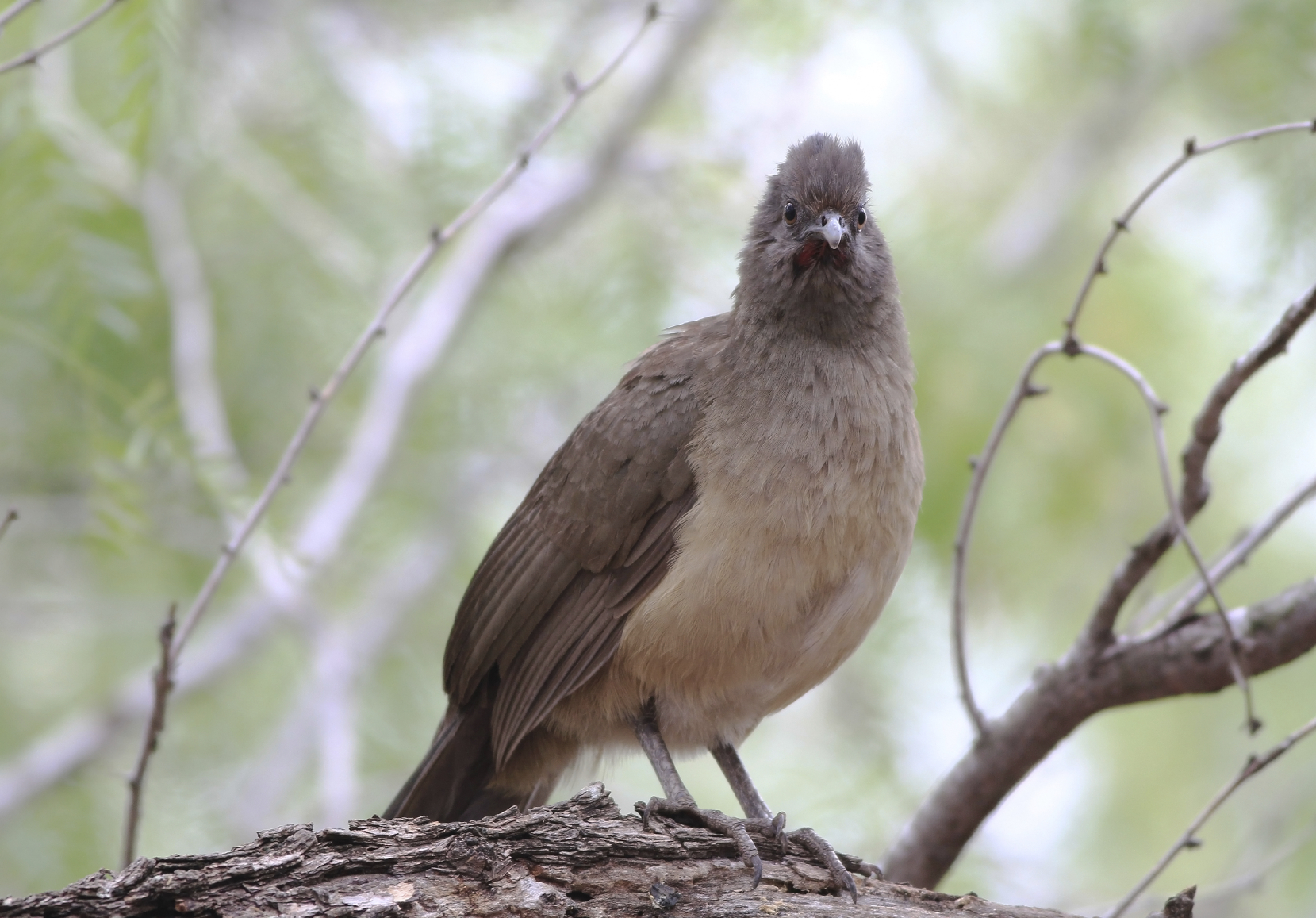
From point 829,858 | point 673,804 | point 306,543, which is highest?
point 306,543

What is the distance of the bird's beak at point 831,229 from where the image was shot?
3914 millimetres

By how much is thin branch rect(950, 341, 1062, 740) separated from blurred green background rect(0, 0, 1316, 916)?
1495mm

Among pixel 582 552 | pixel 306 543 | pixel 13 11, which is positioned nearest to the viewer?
pixel 13 11

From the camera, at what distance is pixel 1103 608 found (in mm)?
3799

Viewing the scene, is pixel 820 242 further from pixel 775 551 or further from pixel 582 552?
pixel 582 552

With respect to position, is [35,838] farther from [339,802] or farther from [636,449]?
[636,449]

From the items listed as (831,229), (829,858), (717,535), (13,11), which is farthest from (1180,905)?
(13,11)

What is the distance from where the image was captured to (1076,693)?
3.86 meters

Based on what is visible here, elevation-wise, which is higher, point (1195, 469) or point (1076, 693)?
point (1195, 469)

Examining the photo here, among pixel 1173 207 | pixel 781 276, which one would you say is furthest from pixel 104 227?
pixel 1173 207

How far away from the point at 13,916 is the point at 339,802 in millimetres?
2553

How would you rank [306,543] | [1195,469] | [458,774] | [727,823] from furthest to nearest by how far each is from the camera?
[306,543], [458,774], [1195,469], [727,823]

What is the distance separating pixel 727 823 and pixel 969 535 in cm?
126

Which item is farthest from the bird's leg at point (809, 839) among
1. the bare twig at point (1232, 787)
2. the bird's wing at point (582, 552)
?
the bare twig at point (1232, 787)
